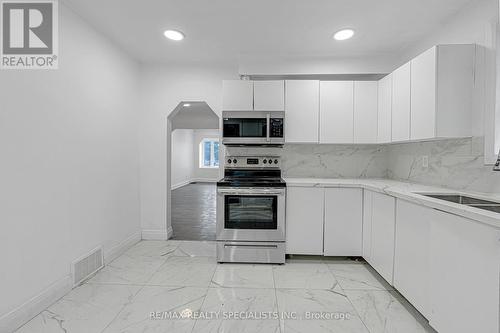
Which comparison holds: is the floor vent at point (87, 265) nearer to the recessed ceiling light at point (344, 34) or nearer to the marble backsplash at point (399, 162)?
the marble backsplash at point (399, 162)

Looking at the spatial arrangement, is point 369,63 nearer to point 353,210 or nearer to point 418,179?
point 418,179

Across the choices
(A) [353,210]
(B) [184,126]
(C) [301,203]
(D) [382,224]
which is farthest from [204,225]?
(B) [184,126]

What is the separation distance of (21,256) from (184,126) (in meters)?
6.77

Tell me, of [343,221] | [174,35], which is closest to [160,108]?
[174,35]

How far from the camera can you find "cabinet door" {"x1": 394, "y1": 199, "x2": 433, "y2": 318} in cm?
168

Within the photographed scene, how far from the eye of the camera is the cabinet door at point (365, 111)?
116 inches

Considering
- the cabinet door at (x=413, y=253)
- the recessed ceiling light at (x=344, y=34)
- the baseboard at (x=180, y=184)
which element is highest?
the recessed ceiling light at (x=344, y=34)

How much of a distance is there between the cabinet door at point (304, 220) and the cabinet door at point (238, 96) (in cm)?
115

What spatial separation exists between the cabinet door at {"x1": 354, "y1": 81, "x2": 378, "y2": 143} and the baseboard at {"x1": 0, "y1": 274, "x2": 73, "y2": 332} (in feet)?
10.9

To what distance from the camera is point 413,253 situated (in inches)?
71.2

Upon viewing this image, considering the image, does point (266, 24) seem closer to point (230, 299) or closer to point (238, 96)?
point (238, 96)

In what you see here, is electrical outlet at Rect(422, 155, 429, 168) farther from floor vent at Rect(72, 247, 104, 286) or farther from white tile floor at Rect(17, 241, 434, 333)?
floor vent at Rect(72, 247, 104, 286)

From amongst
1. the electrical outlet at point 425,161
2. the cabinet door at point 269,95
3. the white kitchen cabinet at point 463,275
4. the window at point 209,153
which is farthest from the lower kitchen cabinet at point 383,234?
the window at point 209,153

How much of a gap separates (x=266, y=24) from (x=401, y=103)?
5.07ft
